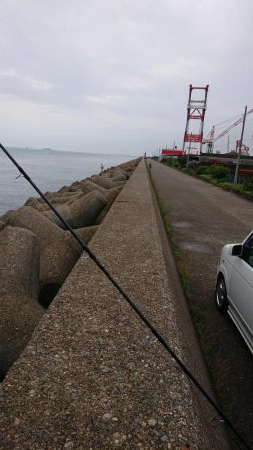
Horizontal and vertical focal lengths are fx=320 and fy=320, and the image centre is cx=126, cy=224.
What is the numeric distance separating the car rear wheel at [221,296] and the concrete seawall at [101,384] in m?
1.27

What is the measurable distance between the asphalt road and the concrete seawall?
0.75m

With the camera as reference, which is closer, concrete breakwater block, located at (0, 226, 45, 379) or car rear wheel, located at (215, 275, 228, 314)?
concrete breakwater block, located at (0, 226, 45, 379)

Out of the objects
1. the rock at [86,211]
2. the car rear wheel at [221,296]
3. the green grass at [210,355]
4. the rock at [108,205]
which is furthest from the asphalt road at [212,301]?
the rock at [86,211]

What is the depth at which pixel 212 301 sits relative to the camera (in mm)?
4508

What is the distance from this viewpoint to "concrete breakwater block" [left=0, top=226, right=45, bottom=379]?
104 inches

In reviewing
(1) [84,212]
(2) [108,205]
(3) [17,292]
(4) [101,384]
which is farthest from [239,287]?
(2) [108,205]

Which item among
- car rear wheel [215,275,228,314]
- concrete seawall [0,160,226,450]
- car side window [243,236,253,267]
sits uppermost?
car side window [243,236,253,267]

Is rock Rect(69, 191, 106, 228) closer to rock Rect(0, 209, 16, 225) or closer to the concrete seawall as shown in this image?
rock Rect(0, 209, 16, 225)

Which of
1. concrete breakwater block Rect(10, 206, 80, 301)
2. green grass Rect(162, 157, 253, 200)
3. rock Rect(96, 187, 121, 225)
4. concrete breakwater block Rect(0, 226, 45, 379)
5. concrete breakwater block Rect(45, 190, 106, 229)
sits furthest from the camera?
green grass Rect(162, 157, 253, 200)

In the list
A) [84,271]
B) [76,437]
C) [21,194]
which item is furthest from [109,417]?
[21,194]

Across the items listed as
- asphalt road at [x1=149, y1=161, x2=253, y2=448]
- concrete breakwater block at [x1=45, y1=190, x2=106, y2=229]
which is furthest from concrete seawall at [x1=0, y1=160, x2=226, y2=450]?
concrete breakwater block at [x1=45, y1=190, x2=106, y2=229]

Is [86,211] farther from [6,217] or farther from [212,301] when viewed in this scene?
[212,301]

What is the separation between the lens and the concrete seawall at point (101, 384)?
1.60m

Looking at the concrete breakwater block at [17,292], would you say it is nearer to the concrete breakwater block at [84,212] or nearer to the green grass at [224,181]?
the concrete breakwater block at [84,212]
